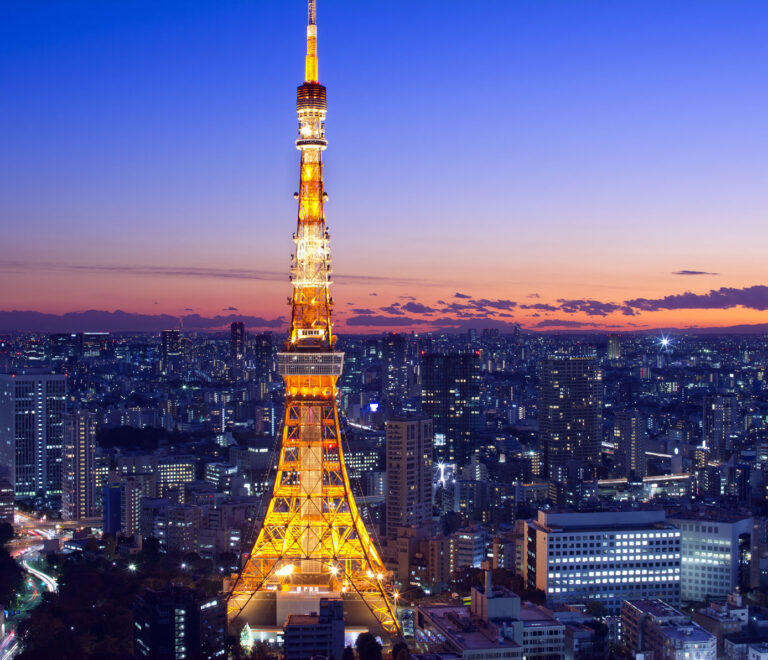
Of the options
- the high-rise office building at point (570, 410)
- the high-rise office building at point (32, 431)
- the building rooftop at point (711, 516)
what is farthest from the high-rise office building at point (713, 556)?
the high-rise office building at point (32, 431)

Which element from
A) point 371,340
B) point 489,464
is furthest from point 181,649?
point 371,340

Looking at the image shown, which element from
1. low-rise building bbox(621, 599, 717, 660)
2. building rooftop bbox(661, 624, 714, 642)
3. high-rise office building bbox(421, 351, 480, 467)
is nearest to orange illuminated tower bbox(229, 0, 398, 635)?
low-rise building bbox(621, 599, 717, 660)

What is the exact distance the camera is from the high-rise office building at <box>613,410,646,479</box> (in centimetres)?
3802

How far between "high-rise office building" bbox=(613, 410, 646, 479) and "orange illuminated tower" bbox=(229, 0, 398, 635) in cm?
2189

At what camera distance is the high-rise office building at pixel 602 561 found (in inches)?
731

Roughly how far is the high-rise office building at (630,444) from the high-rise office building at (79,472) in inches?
698

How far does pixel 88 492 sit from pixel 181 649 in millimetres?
16941

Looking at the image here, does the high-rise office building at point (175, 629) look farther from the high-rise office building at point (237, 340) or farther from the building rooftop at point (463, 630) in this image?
the high-rise office building at point (237, 340)

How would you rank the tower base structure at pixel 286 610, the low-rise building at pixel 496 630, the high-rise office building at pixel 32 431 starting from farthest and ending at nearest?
the high-rise office building at pixel 32 431, the tower base structure at pixel 286 610, the low-rise building at pixel 496 630

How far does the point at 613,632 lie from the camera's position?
16344 mm

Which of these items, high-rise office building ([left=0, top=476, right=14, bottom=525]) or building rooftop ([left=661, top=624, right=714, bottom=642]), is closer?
building rooftop ([left=661, top=624, right=714, bottom=642])

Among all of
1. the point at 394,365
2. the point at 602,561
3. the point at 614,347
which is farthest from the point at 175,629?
the point at 614,347

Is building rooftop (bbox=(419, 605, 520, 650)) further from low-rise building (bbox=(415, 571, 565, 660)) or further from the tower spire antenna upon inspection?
the tower spire antenna

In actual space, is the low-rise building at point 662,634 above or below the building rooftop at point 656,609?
below
